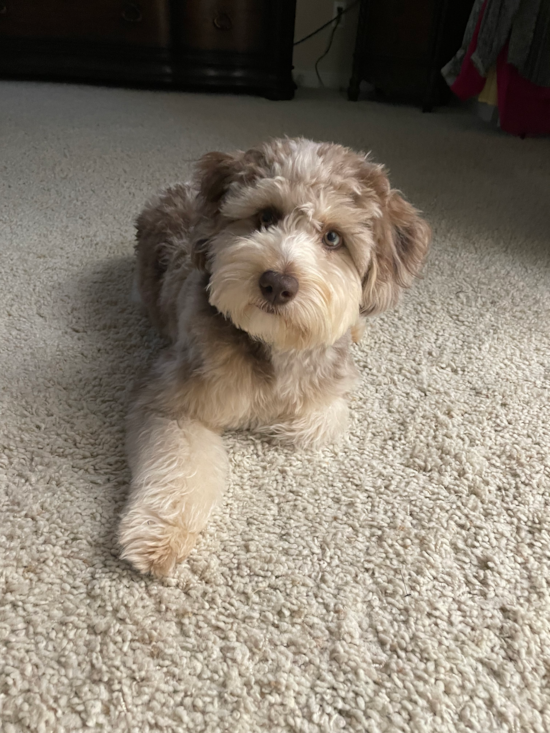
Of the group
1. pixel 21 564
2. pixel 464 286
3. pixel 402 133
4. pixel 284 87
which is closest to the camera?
pixel 21 564

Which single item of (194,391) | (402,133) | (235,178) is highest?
(235,178)

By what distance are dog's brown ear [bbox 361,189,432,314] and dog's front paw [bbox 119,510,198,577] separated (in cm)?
60

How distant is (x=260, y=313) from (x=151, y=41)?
348 cm

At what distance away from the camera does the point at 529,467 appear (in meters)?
1.31

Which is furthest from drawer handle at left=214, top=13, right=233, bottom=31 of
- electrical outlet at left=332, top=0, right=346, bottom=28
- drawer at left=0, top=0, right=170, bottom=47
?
electrical outlet at left=332, top=0, right=346, bottom=28

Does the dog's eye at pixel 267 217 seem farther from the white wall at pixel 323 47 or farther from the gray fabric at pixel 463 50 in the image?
the white wall at pixel 323 47

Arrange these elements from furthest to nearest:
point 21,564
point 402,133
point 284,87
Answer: point 284,87 → point 402,133 → point 21,564

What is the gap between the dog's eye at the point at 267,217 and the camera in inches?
44.8

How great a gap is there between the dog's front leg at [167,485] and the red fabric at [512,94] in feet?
9.42

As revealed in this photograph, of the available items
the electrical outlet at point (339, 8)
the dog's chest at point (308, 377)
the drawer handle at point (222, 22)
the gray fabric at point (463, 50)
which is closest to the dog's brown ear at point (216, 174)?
the dog's chest at point (308, 377)

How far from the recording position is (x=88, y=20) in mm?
3658

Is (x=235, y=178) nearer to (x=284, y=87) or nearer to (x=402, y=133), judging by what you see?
(x=402, y=133)

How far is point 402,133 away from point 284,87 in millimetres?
1049

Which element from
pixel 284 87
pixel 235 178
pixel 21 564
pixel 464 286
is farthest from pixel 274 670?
pixel 284 87
